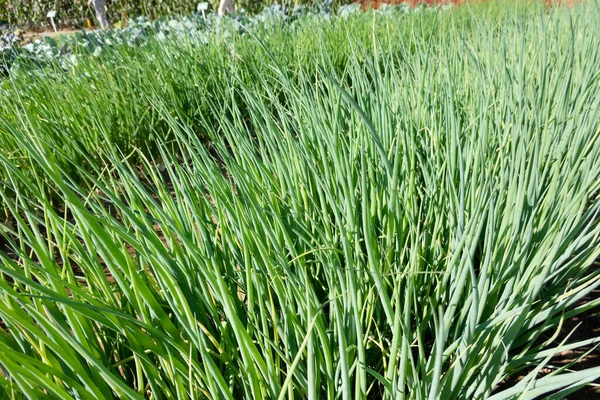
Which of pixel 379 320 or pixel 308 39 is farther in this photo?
pixel 308 39

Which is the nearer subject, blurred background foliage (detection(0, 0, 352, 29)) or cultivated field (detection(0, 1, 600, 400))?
cultivated field (detection(0, 1, 600, 400))

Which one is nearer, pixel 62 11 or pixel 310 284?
pixel 310 284

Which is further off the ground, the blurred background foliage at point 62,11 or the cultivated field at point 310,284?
the blurred background foliage at point 62,11

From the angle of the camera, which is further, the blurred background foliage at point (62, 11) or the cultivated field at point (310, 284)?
the blurred background foliage at point (62, 11)

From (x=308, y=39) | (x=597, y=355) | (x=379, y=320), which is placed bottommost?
(x=597, y=355)

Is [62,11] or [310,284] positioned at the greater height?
[62,11]

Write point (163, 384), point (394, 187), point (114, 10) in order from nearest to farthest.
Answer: point (163, 384), point (394, 187), point (114, 10)

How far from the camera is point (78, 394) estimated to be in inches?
22.1

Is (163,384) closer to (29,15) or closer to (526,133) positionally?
(526,133)

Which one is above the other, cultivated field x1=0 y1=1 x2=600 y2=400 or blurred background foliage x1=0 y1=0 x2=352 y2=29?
blurred background foliage x1=0 y1=0 x2=352 y2=29

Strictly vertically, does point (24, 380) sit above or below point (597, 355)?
above

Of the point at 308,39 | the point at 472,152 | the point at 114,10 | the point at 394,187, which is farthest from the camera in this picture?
the point at 114,10

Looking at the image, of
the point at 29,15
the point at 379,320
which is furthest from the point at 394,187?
the point at 29,15

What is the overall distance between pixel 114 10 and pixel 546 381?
11411 mm
